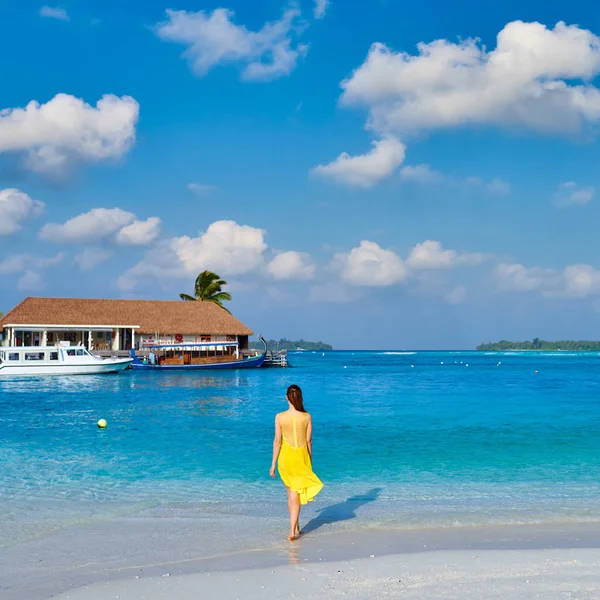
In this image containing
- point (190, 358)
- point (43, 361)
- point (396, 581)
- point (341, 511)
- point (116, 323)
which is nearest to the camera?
point (396, 581)

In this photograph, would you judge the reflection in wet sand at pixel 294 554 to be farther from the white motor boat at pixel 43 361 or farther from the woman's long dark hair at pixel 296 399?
the white motor boat at pixel 43 361

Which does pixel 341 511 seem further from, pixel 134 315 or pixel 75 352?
pixel 134 315

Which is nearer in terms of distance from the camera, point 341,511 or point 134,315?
point 341,511

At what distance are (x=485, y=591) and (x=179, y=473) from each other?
7.93 metres

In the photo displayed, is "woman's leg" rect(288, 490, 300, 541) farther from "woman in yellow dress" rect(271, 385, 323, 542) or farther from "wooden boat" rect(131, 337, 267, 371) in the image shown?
"wooden boat" rect(131, 337, 267, 371)

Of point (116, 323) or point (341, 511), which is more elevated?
point (116, 323)

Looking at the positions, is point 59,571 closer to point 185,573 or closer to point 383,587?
point 185,573

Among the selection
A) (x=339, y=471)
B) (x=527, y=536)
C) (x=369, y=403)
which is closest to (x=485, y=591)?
(x=527, y=536)

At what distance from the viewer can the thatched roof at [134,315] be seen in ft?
193

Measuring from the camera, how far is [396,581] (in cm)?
619

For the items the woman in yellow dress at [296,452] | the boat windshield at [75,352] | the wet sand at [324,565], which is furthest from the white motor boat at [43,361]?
the woman in yellow dress at [296,452]

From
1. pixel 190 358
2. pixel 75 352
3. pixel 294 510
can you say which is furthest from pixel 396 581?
pixel 190 358

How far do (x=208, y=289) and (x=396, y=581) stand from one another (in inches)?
2690

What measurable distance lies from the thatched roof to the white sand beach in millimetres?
55447
